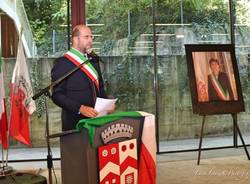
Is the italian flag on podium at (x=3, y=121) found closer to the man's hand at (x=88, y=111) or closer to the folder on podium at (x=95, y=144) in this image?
the man's hand at (x=88, y=111)

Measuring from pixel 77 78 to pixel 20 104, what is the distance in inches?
46.8

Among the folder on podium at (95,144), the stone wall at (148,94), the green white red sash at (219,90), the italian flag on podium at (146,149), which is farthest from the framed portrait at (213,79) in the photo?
the folder on podium at (95,144)

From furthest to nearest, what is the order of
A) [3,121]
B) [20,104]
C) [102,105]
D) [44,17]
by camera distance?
[44,17], [20,104], [3,121], [102,105]

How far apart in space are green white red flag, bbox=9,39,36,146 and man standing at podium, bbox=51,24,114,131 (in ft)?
Answer: 3.35

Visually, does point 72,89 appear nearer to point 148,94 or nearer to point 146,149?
point 146,149

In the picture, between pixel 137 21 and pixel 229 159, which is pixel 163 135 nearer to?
pixel 229 159

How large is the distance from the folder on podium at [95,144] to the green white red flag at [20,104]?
1690 mm

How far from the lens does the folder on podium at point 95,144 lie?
2178 millimetres

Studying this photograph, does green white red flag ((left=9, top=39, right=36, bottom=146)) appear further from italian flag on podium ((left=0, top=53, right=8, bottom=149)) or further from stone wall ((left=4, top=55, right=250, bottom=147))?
stone wall ((left=4, top=55, right=250, bottom=147))

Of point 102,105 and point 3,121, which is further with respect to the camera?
point 3,121

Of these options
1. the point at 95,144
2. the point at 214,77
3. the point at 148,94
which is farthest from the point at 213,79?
the point at 95,144

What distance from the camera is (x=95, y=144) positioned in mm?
2182

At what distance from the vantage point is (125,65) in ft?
18.0

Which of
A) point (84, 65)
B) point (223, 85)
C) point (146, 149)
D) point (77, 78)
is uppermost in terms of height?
point (84, 65)
